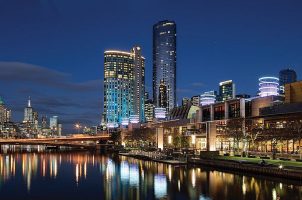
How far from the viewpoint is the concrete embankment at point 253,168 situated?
5518cm

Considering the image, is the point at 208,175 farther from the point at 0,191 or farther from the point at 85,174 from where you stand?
the point at 0,191

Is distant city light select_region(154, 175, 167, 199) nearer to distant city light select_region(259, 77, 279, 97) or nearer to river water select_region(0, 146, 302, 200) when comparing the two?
river water select_region(0, 146, 302, 200)

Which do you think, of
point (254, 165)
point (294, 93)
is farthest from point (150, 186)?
point (294, 93)

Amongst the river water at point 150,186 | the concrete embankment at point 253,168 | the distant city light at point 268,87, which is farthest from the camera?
the distant city light at point 268,87

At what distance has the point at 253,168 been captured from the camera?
6419 cm

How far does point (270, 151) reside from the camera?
82.7 metres

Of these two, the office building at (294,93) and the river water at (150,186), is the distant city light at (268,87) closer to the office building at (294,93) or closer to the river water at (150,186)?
the office building at (294,93)

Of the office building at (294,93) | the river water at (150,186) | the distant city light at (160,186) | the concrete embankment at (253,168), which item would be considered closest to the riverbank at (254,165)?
the concrete embankment at (253,168)

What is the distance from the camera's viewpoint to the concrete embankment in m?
55.2

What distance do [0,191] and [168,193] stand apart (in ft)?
77.9

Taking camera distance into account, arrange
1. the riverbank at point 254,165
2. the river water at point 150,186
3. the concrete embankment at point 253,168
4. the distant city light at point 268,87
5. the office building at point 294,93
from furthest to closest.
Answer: the distant city light at point 268,87 → the office building at point 294,93 → the riverbank at point 254,165 → the concrete embankment at point 253,168 → the river water at point 150,186

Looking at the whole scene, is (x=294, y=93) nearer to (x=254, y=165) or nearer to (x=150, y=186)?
(x=254, y=165)

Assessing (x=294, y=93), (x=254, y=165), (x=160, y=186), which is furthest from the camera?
(x=294, y=93)

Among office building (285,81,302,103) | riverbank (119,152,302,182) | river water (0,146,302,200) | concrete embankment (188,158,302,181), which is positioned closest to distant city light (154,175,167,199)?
river water (0,146,302,200)
